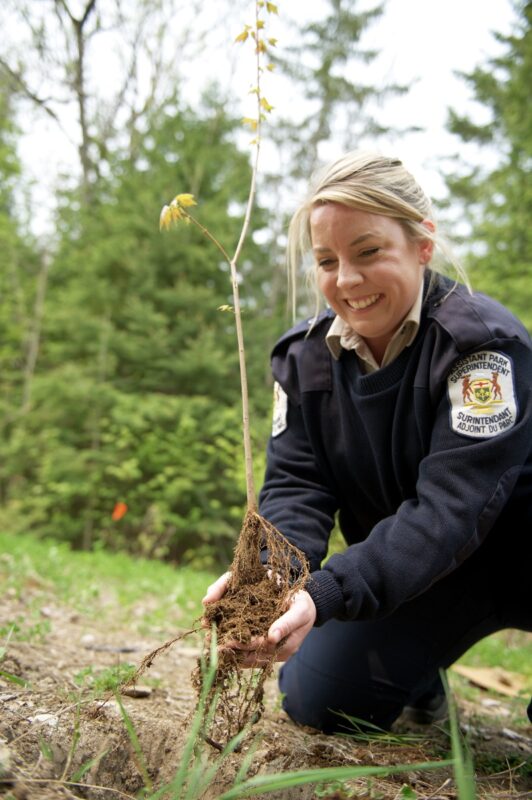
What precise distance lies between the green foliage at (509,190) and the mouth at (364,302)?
5262 mm

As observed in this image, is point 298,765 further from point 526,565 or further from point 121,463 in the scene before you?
point 121,463

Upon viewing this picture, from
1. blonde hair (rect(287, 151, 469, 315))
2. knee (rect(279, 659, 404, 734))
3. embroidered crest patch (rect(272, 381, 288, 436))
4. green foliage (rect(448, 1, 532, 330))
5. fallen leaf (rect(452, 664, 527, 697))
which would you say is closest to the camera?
blonde hair (rect(287, 151, 469, 315))

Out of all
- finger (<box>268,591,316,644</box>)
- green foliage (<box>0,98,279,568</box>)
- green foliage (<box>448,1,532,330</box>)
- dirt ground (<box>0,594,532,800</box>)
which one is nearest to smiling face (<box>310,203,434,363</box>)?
finger (<box>268,591,316,644</box>)

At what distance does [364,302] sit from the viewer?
5.85 ft

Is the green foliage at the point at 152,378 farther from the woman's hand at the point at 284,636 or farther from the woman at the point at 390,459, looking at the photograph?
the woman's hand at the point at 284,636

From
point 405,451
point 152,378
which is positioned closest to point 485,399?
point 405,451

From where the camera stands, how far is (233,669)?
4.77 feet

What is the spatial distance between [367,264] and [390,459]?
0.60 meters

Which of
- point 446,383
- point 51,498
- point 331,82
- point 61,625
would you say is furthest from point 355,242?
point 331,82

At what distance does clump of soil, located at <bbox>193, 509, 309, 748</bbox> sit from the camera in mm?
1425

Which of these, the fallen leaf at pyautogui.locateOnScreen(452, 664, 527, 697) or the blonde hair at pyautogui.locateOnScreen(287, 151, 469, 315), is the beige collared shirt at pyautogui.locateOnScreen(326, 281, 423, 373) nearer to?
the blonde hair at pyautogui.locateOnScreen(287, 151, 469, 315)

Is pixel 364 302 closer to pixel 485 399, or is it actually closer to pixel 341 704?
pixel 485 399

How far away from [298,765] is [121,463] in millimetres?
7746

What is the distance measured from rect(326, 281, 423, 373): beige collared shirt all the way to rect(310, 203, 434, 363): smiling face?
0.03 metres
